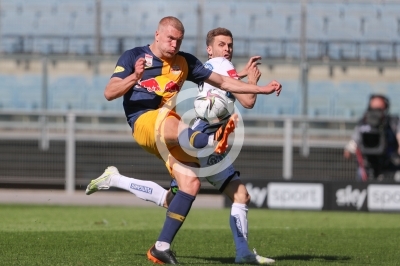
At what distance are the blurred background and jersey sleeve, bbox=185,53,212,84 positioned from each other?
333 inches

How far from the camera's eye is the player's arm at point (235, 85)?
6594mm

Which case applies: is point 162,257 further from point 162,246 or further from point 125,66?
point 125,66

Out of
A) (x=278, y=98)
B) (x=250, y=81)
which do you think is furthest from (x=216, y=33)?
(x=278, y=98)

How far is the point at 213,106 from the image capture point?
6.95 metres

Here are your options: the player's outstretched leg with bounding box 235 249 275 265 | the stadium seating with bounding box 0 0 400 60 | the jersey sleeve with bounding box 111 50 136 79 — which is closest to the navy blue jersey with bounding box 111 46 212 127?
the jersey sleeve with bounding box 111 50 136 79

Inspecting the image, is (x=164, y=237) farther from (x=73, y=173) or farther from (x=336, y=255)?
(x=73, y=173)

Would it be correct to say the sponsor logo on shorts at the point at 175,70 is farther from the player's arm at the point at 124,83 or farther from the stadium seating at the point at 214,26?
the stadium seating at the point at 214,26

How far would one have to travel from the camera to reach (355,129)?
16328mm

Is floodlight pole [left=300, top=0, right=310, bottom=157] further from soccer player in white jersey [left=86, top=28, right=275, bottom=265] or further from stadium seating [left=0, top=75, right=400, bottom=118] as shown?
soccer player in white jersey [left=86, top=28, right=275, bottom=265]

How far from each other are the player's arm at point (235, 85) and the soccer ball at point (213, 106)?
143 mm

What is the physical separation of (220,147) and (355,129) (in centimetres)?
1031

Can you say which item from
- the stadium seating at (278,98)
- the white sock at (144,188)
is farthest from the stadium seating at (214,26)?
the white sock at (144,188)

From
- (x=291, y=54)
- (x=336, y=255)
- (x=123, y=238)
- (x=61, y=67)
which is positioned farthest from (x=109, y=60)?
(x=336, y=255)

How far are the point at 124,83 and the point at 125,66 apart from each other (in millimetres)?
257
